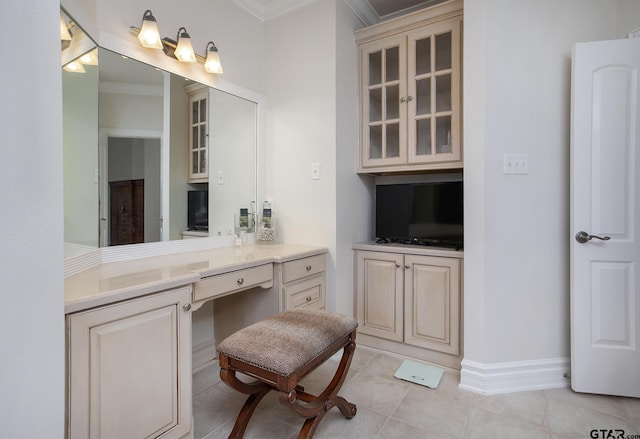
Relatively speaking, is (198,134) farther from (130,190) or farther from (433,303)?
(433,303)

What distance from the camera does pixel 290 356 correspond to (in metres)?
1.24

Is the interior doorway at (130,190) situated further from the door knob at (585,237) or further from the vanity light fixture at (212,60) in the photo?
the door knob at (585,237)

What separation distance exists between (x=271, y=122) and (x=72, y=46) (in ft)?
4.54

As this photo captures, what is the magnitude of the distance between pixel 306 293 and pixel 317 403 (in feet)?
2.50

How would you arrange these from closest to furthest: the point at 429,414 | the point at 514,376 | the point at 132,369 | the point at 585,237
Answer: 1. the point at 132,369
2. the point at 429,414
3. the point at 585,237
4. the point at 514,376

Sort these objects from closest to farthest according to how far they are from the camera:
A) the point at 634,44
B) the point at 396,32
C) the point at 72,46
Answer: the point at 72,46
the point at 634,44
the point at 396,32

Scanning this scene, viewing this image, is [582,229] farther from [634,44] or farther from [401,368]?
[401,368]

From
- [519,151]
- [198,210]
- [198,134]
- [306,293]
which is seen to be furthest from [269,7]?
[306,293]

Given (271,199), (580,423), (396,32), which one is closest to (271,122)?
(271,199)

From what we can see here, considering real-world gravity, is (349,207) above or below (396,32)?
below

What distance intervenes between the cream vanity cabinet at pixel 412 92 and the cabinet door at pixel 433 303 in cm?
69

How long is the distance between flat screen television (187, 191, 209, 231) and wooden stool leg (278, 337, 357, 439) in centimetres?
122

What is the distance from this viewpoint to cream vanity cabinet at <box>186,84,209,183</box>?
2.10 metres

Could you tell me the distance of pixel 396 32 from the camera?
2348 mm
